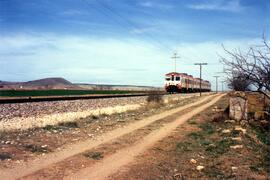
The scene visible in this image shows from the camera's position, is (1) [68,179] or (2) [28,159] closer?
(1) [68,179]

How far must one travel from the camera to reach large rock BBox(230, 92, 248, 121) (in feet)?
64.8

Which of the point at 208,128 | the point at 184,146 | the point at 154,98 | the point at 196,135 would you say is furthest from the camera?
the point at 154,98

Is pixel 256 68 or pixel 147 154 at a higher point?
pixel 256 68

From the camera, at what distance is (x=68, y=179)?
349 inches

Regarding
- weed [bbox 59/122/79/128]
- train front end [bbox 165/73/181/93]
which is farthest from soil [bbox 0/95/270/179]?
train front end [bbox 165/73/181/93]

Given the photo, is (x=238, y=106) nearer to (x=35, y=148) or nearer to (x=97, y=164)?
(x=35, y=148)

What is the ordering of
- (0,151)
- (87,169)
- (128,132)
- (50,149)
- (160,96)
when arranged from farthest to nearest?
(160,96) → (128,132) → (50,149) → (0,151) → (87,169)

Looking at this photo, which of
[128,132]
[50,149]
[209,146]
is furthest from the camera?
[128,132]

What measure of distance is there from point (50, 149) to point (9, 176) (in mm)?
3367

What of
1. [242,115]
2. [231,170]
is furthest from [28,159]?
[242,115]

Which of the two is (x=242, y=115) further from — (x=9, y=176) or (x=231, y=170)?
(x=9, y=176)

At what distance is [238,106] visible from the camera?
65.4 feet

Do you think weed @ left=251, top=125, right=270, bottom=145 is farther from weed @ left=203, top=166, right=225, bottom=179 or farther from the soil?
weed @ left=203, top=166, right=225, bottom=179

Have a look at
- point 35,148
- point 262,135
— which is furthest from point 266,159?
point 35,148
